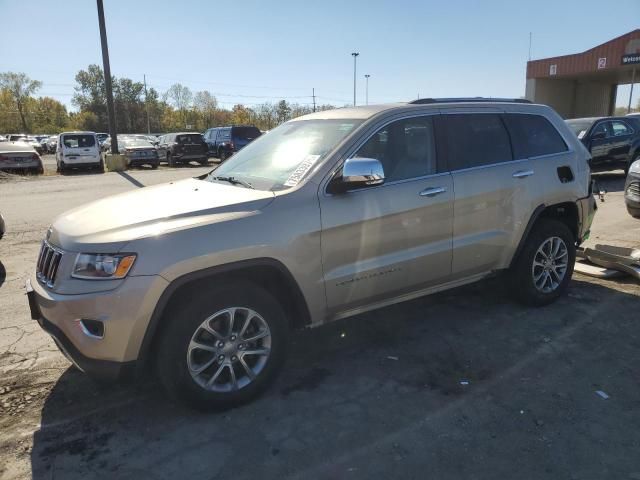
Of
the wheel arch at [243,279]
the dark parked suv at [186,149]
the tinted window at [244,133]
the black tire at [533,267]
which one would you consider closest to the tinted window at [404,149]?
the wheel arch at [243,279]

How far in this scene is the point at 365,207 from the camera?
3410mm

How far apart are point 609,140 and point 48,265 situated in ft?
44.9

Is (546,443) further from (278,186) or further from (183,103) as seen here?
(183,103)

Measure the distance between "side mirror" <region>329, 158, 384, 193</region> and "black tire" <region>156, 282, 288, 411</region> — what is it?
861 mm

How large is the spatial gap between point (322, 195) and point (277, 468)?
5.42 ft

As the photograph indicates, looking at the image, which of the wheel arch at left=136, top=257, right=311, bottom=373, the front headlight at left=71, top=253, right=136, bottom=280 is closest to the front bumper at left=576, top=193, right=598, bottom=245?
the wheel arch at left=136, top=257, right=311, bottom=373

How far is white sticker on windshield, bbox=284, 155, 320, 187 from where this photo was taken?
11.0 ft

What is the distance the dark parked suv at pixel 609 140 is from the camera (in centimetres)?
1267

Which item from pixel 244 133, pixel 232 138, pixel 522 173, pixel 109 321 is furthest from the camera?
pixel 244 133

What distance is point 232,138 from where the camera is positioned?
23312 mm

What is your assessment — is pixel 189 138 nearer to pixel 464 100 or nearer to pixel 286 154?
pixel 464 100

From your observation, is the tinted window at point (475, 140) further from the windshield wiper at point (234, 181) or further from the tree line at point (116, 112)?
the tree line at point (116, 112)

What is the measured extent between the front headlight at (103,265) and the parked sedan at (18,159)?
743 inches

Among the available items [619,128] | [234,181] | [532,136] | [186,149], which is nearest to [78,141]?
[186,149]
